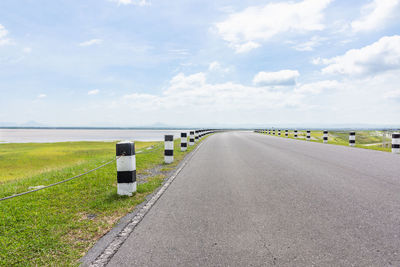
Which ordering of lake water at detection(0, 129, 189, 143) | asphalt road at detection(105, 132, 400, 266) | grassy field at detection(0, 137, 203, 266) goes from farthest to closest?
1. lake water at detection(0, 129, 189, 143)
2. grassy field at detection(0, 137, 203, 266)
3. asphalt road at detection(105, 132, 400, 266)

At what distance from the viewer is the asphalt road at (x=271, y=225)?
2572mm

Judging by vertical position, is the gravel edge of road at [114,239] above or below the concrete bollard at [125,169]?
below

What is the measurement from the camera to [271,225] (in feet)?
11.2

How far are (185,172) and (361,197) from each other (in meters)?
4.52

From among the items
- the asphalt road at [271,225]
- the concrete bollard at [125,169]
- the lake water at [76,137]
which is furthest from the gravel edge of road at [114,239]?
the lake water at [76,137]

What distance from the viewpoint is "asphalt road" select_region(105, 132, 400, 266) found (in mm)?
2572

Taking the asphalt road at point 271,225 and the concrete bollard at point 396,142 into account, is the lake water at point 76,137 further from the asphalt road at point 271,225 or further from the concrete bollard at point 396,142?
the asphalt road at point 271,225

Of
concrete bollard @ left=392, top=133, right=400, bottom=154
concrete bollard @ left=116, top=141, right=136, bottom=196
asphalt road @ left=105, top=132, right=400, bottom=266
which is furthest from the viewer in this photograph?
concrete bollard @ left=392, top=133, right=400, bottom=154

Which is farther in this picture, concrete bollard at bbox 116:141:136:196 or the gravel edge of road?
concrete bollard at bbox 116:141:136:196

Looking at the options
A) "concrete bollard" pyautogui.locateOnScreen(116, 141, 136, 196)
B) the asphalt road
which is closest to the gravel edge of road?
the asphalt road

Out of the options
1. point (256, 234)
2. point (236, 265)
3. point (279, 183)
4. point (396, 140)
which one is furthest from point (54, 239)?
point (396, 140)

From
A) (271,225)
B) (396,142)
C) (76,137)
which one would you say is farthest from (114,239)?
(76,137)

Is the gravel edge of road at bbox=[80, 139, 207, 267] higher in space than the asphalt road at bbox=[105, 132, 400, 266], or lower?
lower

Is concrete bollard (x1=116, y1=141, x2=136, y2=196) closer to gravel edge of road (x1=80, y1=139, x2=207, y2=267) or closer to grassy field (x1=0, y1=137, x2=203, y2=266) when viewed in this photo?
grassy field (x1=0, y1=137, x2=203, y2=266)
